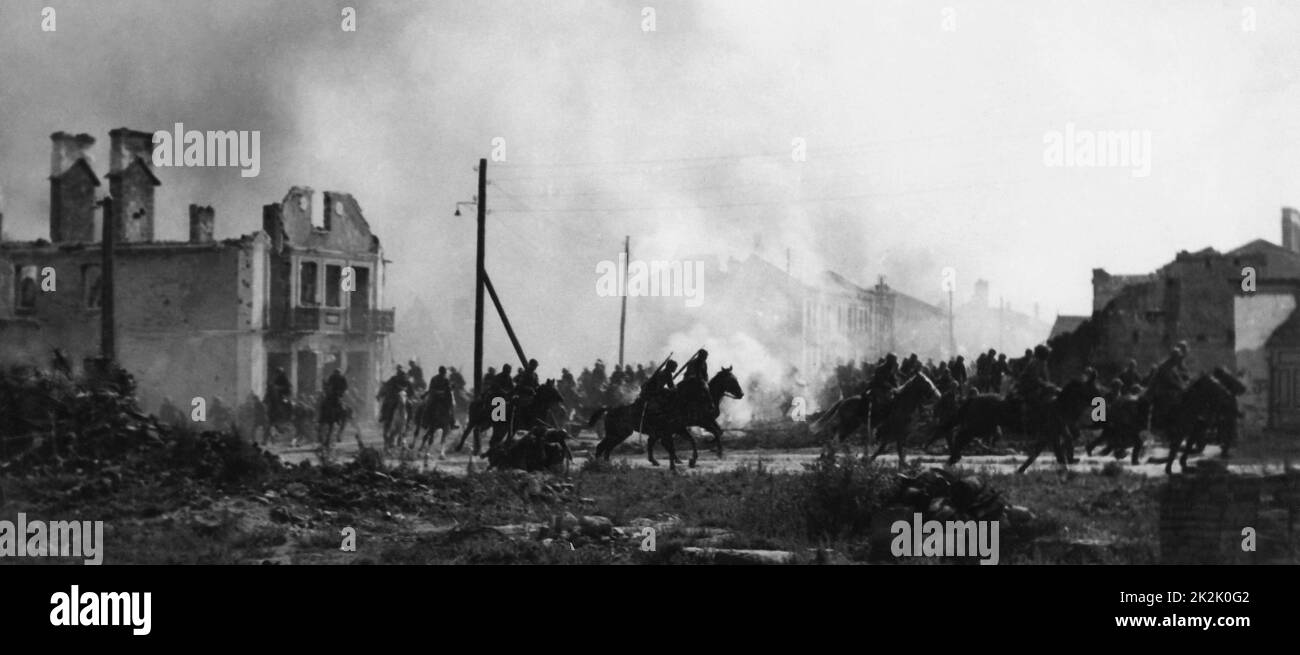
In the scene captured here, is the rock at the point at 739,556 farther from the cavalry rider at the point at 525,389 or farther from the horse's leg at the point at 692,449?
the cavalry rider at the point at 525,389

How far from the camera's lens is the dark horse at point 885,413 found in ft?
48.0

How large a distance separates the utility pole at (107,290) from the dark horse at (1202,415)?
12.5 meters

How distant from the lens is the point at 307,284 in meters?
15.3

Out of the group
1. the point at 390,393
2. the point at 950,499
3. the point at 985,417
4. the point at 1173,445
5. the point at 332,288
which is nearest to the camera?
the point at 950,499

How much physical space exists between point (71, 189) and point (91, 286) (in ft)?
4.02

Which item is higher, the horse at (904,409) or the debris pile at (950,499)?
the horse at (904,409)

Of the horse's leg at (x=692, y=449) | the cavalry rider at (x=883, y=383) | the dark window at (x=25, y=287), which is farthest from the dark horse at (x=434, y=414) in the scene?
the cavalry rider at (x=883, y=383)

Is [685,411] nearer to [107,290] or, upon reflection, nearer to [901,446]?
[901,446]

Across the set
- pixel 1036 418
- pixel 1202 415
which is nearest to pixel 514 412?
pixel 1036 418

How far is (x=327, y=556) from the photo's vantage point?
12258mm

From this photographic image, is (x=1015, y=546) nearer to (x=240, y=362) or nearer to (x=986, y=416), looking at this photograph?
(x=986, y=416)

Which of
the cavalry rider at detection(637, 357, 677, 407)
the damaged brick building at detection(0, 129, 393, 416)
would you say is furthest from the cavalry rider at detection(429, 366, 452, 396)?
the cavalry rider at detection(637, 357, 677, 407)

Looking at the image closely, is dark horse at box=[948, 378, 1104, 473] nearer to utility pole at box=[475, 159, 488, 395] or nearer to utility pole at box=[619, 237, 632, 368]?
utility pole at box=[619, 237, 632, 368]
